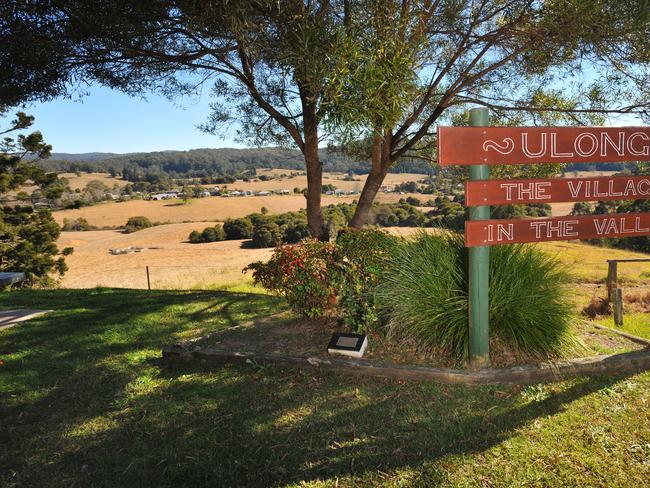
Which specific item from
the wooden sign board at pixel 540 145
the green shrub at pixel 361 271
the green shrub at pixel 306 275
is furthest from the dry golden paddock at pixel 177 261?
the wooden sign board at pixel 540 145

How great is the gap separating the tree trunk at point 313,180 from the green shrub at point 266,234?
29.7 meters

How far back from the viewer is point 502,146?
4551 mm

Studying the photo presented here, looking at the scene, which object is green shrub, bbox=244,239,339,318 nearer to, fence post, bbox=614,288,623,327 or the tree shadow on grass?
the tree shadow on grass

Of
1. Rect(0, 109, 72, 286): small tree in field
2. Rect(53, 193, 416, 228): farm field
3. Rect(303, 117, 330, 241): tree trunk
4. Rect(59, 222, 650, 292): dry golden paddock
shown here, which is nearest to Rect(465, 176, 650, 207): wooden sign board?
Rect(59, 222, 650, 292): dry golden paddock

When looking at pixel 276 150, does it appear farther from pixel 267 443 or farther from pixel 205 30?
pixel 267 443

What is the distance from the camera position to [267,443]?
355 cm

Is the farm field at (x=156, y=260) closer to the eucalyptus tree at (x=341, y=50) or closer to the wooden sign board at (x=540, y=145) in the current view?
the eucalyptus tree at (x=341, y=50)

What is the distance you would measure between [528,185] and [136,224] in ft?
195

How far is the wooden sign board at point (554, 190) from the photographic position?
453cm

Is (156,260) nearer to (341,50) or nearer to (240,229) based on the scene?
(240,229)

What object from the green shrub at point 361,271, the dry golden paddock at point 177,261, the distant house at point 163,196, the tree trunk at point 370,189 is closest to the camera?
the green shrub at point 361,271

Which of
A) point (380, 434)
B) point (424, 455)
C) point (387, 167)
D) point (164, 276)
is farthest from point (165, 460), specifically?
point (164, 276)

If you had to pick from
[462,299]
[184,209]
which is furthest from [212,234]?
[462,299]

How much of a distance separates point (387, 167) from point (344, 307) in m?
4.23
